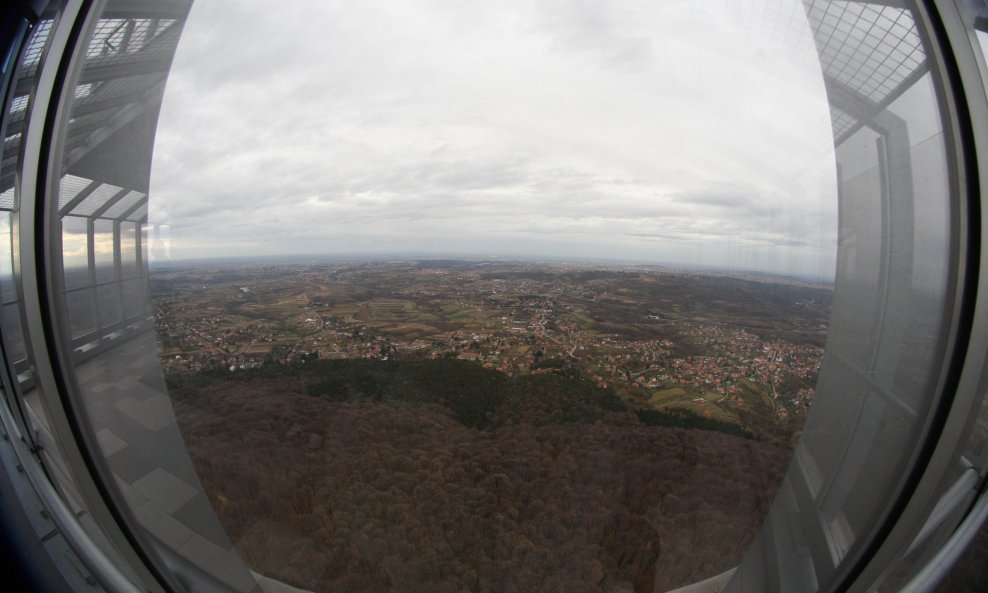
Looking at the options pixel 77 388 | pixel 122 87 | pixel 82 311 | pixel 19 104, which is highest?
pixel 122 87

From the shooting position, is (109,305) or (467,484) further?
(109,305)

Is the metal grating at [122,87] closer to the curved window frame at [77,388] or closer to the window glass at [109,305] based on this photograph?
the curved window frame at [77,388]

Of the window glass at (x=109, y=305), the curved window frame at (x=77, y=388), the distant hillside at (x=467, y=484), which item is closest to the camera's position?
the curved window frame at (x=77, y=388)

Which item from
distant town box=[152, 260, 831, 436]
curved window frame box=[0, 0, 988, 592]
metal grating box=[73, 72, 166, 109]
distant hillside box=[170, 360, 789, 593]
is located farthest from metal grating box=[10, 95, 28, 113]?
distant hillside box=[170, 360, 789, 593]

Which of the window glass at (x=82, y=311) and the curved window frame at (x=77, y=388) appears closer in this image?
the curved window frame at (x=77, y=388)

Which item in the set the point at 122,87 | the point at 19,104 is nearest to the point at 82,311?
the point at 19,104

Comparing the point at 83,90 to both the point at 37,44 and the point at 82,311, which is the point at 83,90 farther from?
the point at 82,311

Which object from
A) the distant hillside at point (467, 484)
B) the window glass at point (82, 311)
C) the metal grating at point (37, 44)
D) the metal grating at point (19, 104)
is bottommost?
the distant hillside at point (467, 484)

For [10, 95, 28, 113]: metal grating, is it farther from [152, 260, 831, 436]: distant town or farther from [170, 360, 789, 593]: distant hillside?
[170, 360, 789, 593]: distant hillside

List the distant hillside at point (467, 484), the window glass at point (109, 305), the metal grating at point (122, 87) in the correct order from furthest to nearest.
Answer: the window glass at point (109, 305) < the metal grating at point (122, 87) < the distant hillside at point (467, 484)

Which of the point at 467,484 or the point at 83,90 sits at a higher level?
the point at 83,90

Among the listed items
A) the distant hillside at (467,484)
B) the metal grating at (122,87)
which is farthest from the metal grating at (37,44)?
the distant hillside at (467,484)
